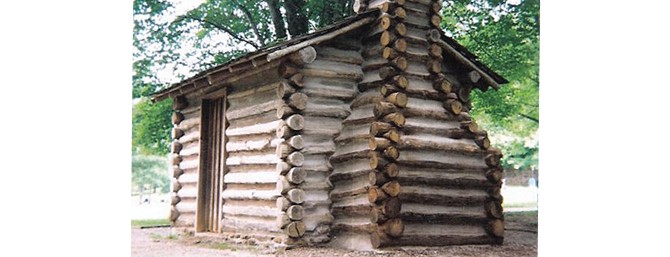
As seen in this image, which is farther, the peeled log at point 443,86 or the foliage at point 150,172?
the peeled log at point 443,86

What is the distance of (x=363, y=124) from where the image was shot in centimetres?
757

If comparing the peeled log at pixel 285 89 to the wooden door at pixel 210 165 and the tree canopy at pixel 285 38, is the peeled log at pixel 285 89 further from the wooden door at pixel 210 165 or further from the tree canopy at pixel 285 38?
the wooden door at pixel 210 165

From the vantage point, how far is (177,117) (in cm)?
893

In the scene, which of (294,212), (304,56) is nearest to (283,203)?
(294,212)

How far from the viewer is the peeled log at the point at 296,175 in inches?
288

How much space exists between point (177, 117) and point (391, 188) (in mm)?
2918

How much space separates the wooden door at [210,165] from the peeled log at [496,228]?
9.42ft

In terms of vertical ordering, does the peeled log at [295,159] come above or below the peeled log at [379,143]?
below

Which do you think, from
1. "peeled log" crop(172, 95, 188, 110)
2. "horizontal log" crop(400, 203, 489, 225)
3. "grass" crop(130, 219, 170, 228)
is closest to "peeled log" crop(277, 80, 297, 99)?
"horizontal log" crop(400, 203, 489, 225)

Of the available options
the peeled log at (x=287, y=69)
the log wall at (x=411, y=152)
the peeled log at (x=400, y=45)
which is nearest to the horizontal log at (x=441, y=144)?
the log wall at (x=411, y=152)

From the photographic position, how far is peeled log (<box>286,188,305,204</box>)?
23.9 ft

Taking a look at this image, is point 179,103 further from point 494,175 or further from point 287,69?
point 494,175

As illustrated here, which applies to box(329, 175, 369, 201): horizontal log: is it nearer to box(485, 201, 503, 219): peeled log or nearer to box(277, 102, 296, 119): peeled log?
box(277, 102, 296, 119): peeled log
